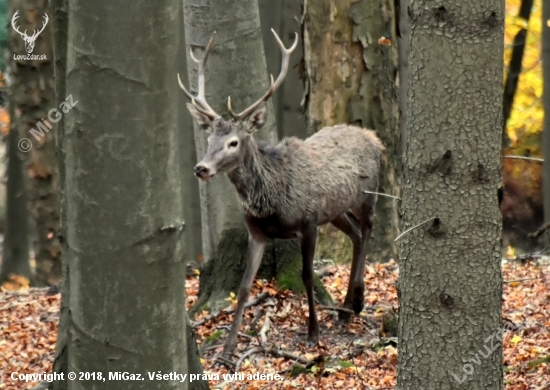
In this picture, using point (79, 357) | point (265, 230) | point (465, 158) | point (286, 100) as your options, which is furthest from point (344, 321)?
point (286, 100)

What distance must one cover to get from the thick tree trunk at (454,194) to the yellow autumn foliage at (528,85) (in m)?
18.1

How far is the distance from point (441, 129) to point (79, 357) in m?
2.24

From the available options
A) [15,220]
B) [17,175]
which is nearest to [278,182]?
[17,175]

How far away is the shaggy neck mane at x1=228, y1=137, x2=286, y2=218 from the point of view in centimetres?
822

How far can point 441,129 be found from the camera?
4.81m

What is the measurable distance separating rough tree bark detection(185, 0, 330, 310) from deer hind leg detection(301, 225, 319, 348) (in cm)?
83

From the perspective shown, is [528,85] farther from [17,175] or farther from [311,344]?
[311,344]

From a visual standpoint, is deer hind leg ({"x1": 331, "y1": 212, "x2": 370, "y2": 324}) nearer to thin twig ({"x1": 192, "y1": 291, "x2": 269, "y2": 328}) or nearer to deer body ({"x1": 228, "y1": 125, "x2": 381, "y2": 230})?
deer body ({"x1": 228, "y1": 125, "x2": 381, "y2": 230})

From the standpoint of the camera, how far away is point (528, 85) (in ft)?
78.8

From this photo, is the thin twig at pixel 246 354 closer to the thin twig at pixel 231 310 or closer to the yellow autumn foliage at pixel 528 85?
the thin twig at pixel 231 310

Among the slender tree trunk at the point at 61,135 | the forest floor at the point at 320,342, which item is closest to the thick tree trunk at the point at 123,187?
the slender tree trunk at the point at 61,135

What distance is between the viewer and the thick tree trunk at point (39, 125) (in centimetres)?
1281

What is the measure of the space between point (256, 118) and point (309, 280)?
1.58 m

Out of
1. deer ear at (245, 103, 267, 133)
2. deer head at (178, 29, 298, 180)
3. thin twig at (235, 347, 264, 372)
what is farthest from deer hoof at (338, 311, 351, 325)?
deer ear at (245, 103, 267, 133)
